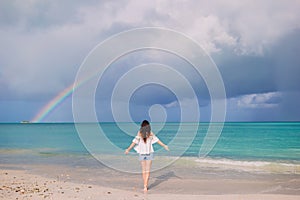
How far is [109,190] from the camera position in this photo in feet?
34.8

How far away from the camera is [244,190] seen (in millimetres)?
10891

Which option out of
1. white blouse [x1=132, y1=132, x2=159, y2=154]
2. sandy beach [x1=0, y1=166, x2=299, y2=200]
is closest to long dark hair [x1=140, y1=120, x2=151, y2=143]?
white blouse [x1=132, y1=132, x2=159, y2=154]

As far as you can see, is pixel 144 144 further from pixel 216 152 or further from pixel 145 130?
pixel 216 152

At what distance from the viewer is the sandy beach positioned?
9.62m

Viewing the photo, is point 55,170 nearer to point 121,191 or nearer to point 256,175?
point 121,191

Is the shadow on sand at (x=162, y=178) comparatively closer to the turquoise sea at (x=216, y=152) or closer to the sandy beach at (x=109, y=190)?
the sandy beach at (x=109, y=190)

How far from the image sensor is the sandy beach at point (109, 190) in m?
9.62

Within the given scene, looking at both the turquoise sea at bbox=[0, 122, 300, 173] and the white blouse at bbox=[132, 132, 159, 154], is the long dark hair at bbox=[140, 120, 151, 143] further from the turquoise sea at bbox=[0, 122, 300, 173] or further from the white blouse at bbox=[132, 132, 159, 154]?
the turquoise sea at bbox=[0, 122, 300, 173]

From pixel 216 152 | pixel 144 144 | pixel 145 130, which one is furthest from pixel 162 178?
pixel 216 152

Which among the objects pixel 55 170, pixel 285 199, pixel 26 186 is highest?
pixel 55 170

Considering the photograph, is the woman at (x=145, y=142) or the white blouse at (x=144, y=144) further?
the white blouse at (x=144, y=144)

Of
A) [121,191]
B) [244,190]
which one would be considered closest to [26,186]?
[121,191]

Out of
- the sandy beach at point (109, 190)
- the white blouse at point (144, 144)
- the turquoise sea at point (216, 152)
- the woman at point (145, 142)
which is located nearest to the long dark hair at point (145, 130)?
the woman at point (145, 142)

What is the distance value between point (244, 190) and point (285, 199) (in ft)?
5.37
